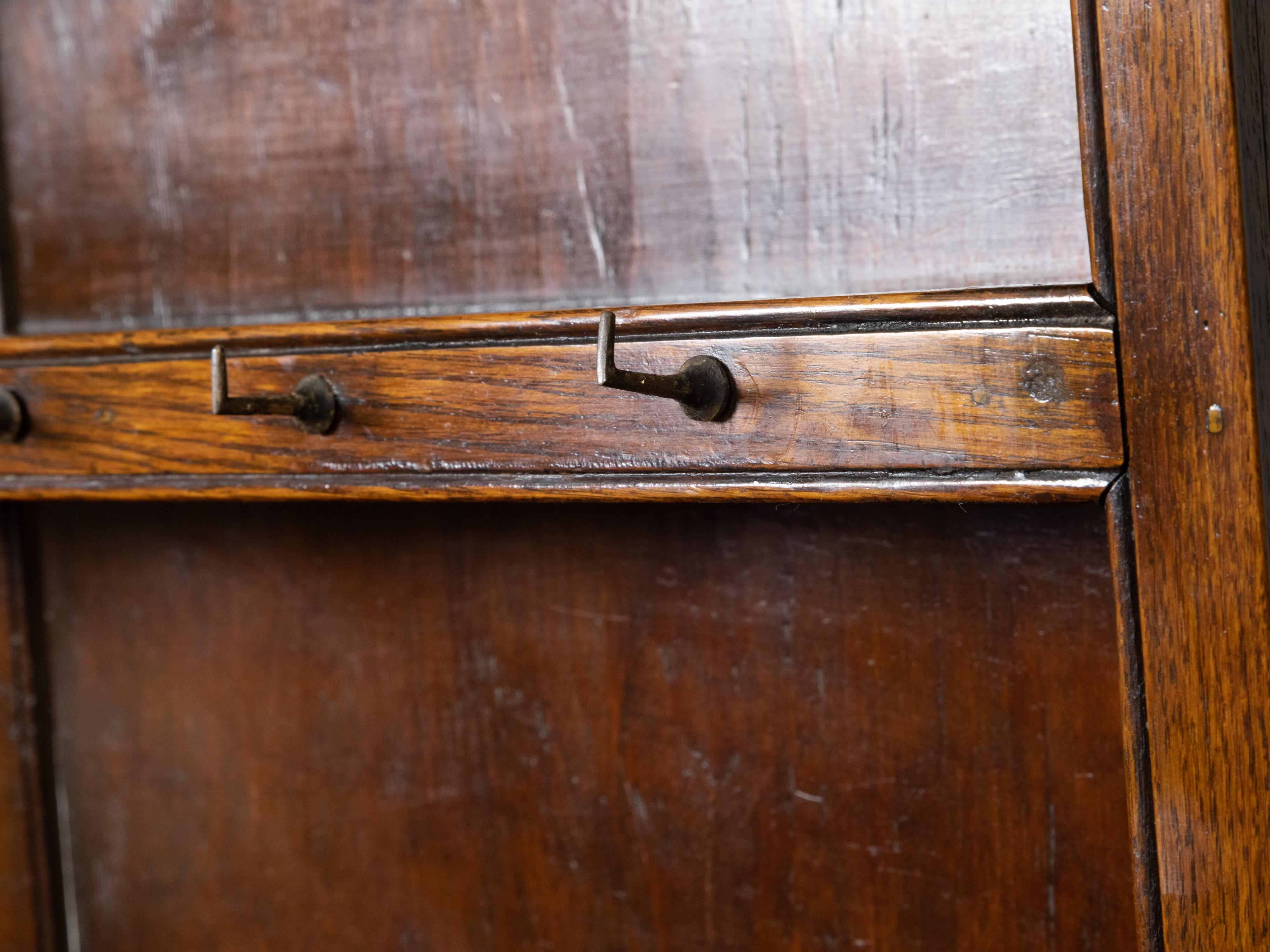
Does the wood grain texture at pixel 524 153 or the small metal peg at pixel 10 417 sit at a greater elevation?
the wood grain texture at pixel 524 153

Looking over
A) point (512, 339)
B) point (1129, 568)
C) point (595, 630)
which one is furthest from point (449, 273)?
point (1129, 568)

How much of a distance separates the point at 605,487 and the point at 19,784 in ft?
1.44

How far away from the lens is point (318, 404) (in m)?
0.46

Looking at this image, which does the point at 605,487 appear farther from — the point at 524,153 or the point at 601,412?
the point at 524,153

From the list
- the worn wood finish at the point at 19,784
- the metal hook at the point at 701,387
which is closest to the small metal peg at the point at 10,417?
the worn wood finish at the point at 19,784

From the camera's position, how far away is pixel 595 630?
1.73 feet

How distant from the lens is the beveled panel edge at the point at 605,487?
1.21 feet

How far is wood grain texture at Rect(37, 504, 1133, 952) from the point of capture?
0.46 meters

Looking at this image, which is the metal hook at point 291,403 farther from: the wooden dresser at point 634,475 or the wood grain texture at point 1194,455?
the wood grain texture at point 1194,455

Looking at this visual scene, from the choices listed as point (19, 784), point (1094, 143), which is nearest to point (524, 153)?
point (1094, 143)

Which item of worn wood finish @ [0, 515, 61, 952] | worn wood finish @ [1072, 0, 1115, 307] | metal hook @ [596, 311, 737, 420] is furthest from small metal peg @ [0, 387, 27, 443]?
worn wood finish @ [1072, 0, 1115, 307]

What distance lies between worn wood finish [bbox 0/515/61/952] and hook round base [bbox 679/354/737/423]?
45 centimetres

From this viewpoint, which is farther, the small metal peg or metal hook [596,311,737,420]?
the small metal peg

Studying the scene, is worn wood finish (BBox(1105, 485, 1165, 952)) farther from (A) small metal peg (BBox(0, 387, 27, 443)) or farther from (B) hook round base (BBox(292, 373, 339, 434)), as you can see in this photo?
(A) small metal peg (BBox(0, 387, 27, 443))
